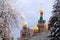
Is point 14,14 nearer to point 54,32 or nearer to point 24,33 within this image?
point 54,32

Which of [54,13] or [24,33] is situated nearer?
[54,13]

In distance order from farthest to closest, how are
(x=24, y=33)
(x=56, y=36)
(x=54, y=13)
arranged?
(x=24, y=33)
(x=54, y=13)
(x=56, y=36)

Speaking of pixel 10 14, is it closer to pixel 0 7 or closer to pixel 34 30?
pixel 0 7

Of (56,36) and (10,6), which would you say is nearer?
(56,36)

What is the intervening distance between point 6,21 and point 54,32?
8.63ft

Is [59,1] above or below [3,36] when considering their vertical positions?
above

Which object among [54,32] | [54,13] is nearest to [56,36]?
[54,32]

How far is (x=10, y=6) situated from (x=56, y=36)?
3127mm

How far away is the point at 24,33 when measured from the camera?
50.1 meters

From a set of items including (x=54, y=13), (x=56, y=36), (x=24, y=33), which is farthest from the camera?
(x=24, y=33)

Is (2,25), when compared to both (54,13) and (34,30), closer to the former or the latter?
(54,13)

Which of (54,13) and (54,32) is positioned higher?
(54,13)

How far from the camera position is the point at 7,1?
46.8 feet

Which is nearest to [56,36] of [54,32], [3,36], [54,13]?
[54,32]
